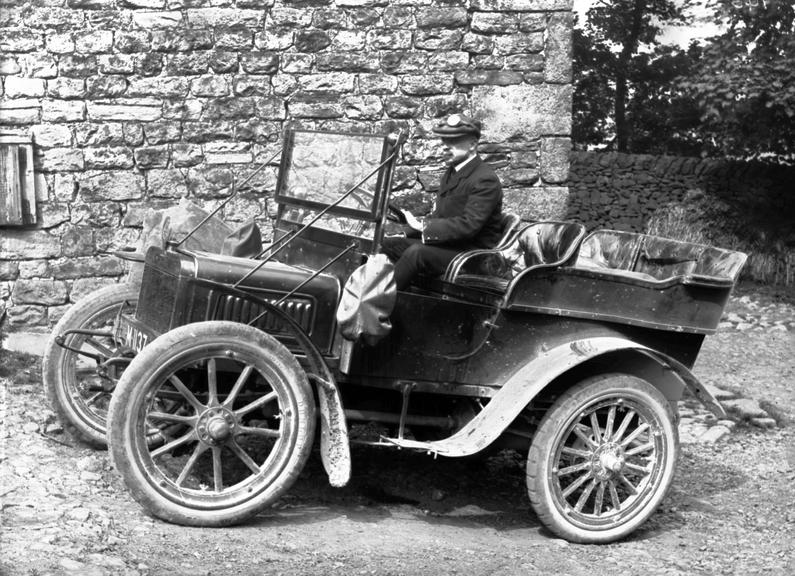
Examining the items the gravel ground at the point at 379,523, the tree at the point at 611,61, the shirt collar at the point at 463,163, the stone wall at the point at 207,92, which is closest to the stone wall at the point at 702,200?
the tree at the point at 611,61

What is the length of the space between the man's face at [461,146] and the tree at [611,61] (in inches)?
495

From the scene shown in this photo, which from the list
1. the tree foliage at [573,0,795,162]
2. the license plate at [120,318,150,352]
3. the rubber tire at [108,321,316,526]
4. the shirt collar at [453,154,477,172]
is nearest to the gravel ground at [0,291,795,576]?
the rubber tire at [108,321,316,526]

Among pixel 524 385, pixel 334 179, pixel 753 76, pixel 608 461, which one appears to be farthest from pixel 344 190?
pixel 753 76

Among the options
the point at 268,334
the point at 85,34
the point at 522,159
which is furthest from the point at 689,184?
the point at 268,334

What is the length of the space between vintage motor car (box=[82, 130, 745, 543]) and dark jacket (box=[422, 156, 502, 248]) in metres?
0.13

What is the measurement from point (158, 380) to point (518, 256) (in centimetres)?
211

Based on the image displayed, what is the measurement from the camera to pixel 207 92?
8359 mm

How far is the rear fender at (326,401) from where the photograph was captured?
16.0 ft

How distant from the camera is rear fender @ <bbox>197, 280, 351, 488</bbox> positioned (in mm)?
4883

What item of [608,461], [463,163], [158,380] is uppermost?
[463,163]

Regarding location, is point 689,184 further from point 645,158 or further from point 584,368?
point 584,368

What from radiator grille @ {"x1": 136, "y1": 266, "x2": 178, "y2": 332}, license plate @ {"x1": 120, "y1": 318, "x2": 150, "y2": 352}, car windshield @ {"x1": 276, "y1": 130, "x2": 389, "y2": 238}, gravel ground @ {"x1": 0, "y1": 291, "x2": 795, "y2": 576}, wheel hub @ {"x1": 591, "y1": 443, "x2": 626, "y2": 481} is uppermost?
car windshield @ {"x1": 276, "y1": 130, "x2": 389, "y2": 238}

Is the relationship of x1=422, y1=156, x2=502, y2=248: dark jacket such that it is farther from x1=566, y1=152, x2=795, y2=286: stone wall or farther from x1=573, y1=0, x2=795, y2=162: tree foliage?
x1=573, y1=0, x2=795, y2=162: tree foliage

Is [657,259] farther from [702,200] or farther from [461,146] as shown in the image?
[702,200]
